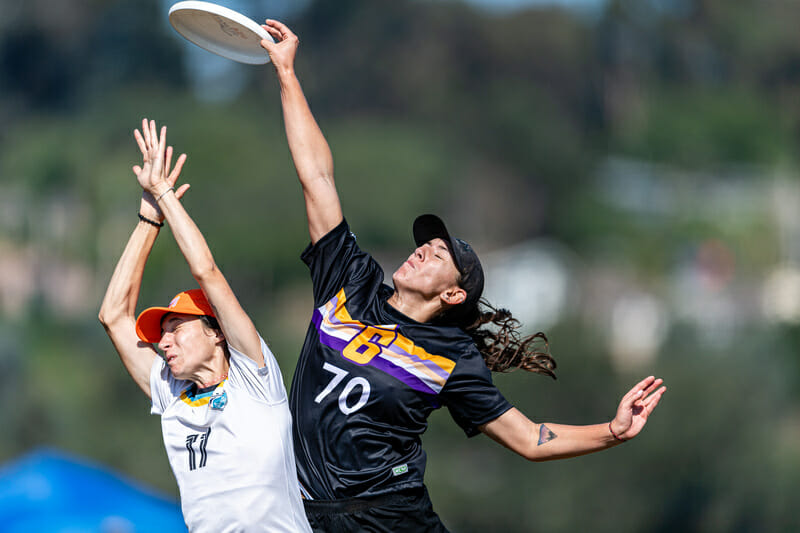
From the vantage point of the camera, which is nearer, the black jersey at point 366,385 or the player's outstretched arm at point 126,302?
the black jersey at point 366,385

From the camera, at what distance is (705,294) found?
2111 inches

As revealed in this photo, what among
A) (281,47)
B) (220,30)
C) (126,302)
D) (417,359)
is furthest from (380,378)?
(220,30)

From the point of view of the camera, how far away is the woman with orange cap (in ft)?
16.6

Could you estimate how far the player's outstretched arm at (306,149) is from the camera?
5.75 m

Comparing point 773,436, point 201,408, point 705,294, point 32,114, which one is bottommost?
point 32,114

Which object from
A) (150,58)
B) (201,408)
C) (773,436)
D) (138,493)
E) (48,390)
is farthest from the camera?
(150,58)

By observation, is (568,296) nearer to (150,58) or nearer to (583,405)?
(583,405)

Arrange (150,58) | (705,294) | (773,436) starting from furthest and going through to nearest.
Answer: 1. (150,58)
2. (705,294)
3. (773,436)

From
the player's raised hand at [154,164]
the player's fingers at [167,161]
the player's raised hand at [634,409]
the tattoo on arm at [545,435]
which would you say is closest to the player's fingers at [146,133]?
the player's raised hand at [154,164]

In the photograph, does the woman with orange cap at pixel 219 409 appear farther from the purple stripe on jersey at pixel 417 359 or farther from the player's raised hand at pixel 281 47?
the player's raised hand at pixel 281 47

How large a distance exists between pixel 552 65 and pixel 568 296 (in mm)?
29430

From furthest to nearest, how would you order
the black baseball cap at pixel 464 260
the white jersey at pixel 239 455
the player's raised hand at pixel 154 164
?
1. the black baseball cap at pixel 464 260
2. the player's raised hand at pixel 154 164
3. the white jersey at pixel 239 455

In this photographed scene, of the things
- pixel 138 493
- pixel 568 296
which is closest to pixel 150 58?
pixel 568 296

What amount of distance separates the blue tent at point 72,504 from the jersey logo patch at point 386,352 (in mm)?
6774
